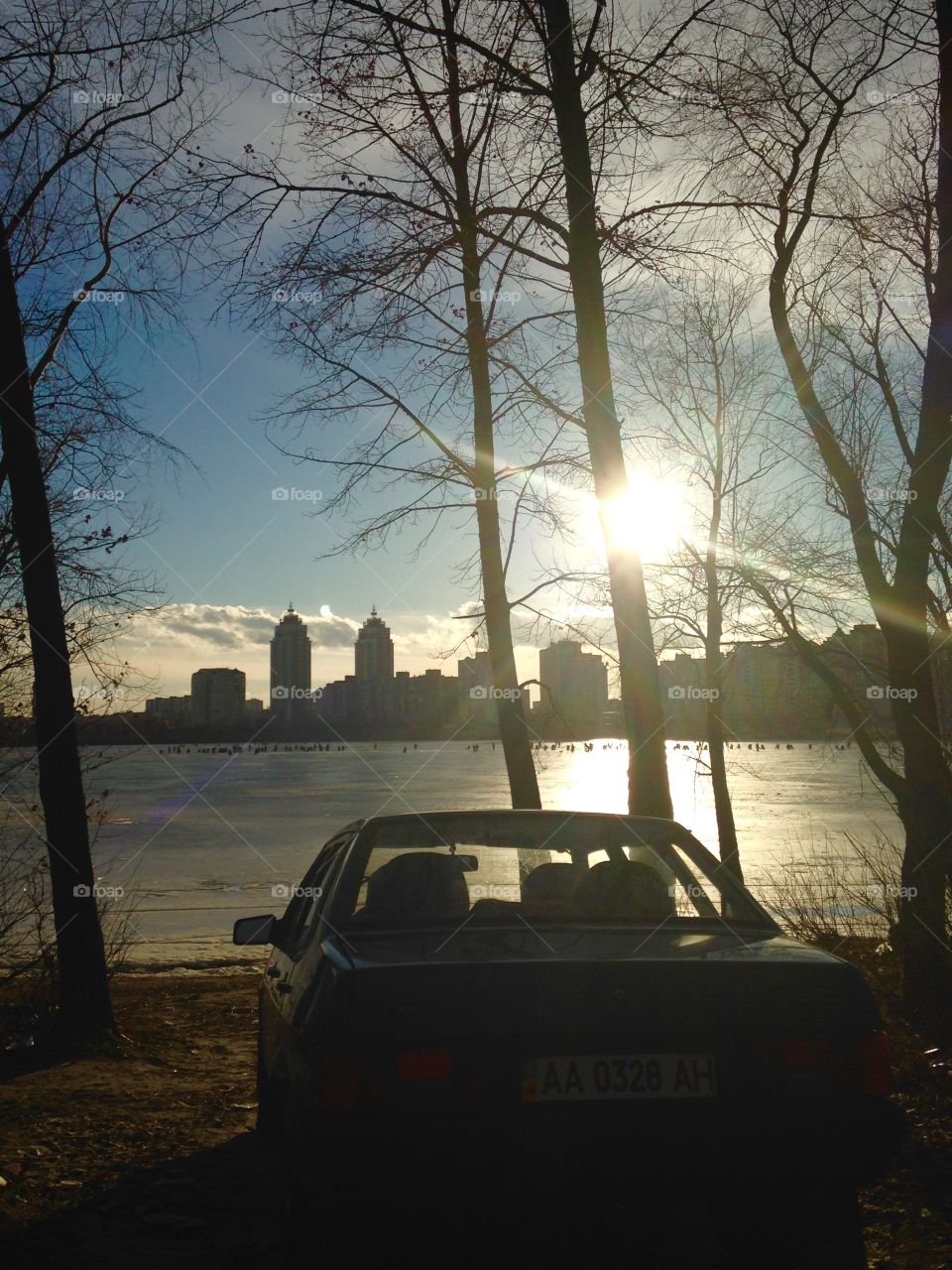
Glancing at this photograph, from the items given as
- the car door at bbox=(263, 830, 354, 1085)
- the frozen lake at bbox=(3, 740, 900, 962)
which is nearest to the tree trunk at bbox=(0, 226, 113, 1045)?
the frozen lake at bbox=(3, 740, 900, 962)

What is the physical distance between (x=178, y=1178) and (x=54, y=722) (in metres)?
4.23

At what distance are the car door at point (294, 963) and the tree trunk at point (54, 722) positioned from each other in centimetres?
353

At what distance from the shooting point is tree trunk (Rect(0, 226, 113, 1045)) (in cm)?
828

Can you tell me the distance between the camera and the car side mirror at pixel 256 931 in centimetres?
468

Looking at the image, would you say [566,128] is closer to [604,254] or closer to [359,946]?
[604,254]

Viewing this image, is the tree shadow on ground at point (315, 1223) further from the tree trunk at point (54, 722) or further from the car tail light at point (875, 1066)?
the tree trunk at point (54, 722)

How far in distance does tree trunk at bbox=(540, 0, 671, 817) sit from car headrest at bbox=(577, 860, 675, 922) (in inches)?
145

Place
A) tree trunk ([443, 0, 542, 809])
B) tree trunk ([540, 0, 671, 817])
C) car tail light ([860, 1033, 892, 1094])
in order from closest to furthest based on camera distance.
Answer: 1. car tail light ([860, 1033, 892, 1094])
2. tree trunk ([540, 0, 671, 817])
3. tree trunk ([443, 0, 542, 809])

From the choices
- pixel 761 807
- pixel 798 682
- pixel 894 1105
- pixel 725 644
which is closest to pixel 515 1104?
pixel 894 1105

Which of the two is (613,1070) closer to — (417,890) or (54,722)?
(417,890)

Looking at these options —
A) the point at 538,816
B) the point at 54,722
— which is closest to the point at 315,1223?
the point at 538,816

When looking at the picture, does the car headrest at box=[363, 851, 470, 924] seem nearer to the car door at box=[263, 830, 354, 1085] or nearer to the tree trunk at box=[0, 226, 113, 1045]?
the car door at box=[263, 830, 354, 1085]

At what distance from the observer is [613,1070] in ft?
9.77

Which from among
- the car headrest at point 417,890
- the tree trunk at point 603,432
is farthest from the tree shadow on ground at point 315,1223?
the tree trunk at point 603,432
